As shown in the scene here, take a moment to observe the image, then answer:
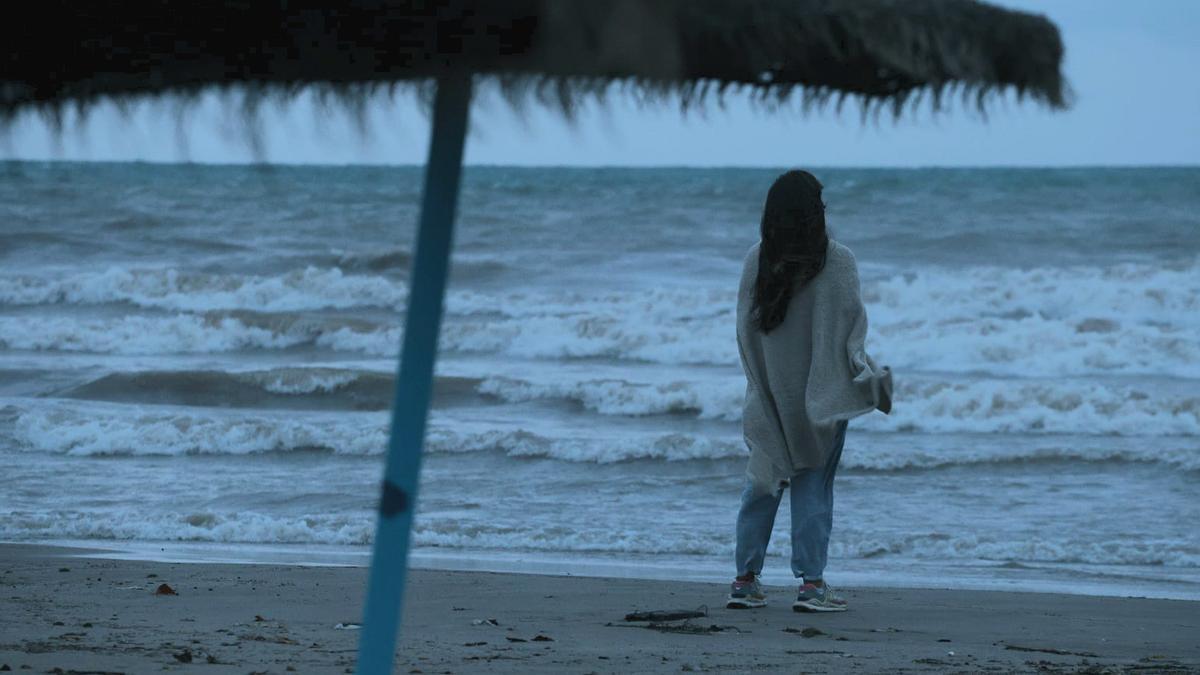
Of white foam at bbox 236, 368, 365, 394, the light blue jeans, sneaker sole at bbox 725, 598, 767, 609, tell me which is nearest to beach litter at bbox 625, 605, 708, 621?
→ sneaker sole at bbox 725, 598, 767, 609

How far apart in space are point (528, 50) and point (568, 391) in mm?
10922

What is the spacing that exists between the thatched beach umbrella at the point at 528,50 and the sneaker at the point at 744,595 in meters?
4.00

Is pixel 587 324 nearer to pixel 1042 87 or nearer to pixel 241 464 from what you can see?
pixel 241 464

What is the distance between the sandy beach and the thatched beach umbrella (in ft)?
8.97

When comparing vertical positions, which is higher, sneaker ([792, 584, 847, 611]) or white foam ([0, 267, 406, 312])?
white foam ([0, 267, 406, 312])

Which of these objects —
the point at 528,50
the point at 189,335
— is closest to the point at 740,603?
the point at 528,50

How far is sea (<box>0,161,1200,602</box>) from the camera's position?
7.54m

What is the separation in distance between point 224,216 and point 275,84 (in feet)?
86.5

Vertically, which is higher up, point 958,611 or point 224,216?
point 224,216

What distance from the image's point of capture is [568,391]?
41.0ft

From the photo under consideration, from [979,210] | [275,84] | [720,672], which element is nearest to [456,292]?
[979,210]

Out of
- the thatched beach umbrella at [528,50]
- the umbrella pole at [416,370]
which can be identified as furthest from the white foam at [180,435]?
the thatched beach umbrella at [528,50]

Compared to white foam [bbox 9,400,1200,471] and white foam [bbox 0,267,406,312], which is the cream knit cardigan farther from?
white foam [bbox 0,267,406,312]

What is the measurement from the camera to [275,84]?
1.73 metres
